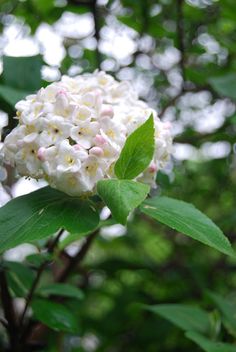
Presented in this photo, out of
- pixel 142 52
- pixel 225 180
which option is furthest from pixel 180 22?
pixel 225 180

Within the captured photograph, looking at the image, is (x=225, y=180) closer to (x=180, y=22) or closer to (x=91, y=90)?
(x=180, y=22)

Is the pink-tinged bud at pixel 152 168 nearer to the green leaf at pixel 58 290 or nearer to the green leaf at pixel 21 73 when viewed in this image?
the green leaf at pixel 58 290

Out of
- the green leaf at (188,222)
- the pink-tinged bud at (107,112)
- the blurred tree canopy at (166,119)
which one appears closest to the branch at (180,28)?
the blurred tree canopy at (166,119)

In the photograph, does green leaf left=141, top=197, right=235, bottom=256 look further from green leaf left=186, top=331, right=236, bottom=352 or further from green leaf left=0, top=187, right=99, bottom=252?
green leaf left=186, top=331, right=236, bottom=352

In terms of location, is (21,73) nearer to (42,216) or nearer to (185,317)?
(42,216)

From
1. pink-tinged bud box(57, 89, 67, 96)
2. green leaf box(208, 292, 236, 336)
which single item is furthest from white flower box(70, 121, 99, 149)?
green leaf box(208, 292, 236, 336)

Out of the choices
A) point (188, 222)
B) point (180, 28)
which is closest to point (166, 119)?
point (180, 28)
